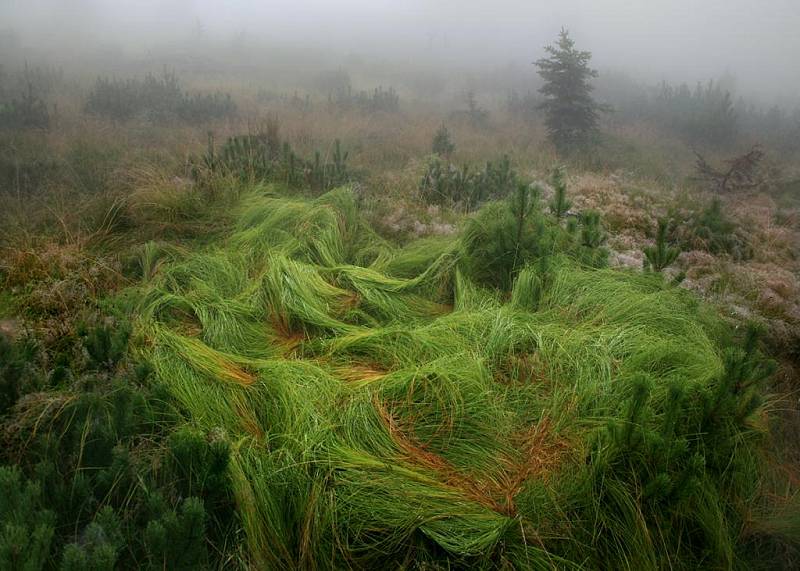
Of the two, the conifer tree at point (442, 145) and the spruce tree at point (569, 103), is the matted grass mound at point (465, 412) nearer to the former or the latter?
the conifer tree at point (442, 145)

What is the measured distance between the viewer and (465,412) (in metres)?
2.41

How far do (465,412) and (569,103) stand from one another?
11.5m

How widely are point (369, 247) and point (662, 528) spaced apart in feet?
10.9

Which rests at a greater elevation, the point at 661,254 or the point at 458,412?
the point at 661,254

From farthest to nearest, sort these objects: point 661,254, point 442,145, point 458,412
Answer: point 442,145
point 661,254
point 458,412

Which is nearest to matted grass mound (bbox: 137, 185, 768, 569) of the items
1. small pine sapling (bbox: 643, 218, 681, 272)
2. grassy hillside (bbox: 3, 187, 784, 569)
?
grassy hillside (bbox: 3, 187, 784, 569)

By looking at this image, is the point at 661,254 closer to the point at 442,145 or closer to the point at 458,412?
the point at 458,412

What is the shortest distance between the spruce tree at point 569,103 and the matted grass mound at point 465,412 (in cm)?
912

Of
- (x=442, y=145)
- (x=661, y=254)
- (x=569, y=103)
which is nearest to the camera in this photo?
(x=661, y=254)

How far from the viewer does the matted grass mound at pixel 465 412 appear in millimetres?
1897

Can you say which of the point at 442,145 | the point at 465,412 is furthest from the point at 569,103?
the point at 465,412

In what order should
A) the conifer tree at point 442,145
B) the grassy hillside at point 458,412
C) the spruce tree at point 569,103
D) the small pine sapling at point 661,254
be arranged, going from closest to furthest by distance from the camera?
the grassy hillside at point 458,412
the small pine sapling at point 661,254
the conifer tree at point 442,145
the spruce tree at point 569,103

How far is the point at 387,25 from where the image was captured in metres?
30.4

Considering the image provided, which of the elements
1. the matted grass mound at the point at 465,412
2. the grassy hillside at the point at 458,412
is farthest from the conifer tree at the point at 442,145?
the matted grass mound at the point at 465,412
